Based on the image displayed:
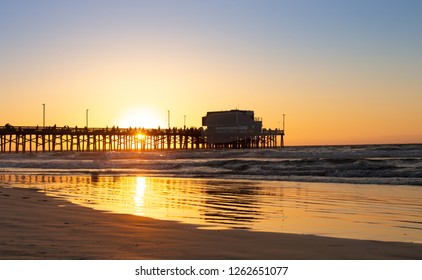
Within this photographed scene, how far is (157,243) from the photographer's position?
25.4 ft

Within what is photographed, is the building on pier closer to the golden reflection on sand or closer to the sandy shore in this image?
the golden reflection on sand

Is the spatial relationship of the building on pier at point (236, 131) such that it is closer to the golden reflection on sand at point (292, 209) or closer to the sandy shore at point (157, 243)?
the golden reflection on sand at point (292, 209)

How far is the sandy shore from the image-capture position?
6824 millimetres

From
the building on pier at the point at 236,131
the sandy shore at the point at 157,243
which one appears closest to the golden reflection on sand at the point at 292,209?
the sandy shore at the point at 157,243

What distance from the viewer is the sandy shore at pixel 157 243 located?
682 cm

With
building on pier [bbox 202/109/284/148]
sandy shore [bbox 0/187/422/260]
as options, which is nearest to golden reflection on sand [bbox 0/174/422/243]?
sandy shore [bbox 0/187/422/260]

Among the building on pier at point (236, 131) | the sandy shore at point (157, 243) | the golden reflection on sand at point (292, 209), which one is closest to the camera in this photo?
the sandy shore at point (157, 243)

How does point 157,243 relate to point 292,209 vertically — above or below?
above

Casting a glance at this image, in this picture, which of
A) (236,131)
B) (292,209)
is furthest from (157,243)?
(236,131)

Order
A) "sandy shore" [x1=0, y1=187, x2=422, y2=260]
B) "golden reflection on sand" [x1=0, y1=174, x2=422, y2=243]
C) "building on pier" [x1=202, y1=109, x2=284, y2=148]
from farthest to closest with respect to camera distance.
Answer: "building on pier" [x1=202, y1=109, x2=284, y2=148] → "golden reflection on sand" [x1=0, y1=174, x2=422, y2=243] → "sandy shore" [x1=0, y1=187, x2=422, y2=260]

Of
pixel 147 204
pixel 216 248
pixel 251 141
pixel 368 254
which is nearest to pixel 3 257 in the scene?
pixel 216 248

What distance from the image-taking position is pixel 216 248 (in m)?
7.37

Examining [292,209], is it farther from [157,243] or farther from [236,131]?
[236,131]
